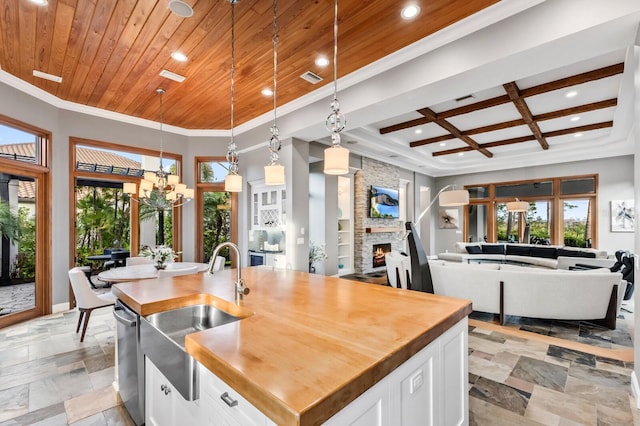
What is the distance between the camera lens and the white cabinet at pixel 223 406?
93 centimetres

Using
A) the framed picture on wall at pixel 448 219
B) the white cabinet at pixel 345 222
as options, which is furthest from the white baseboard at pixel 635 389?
the framed picture on wall at pixel 448 219

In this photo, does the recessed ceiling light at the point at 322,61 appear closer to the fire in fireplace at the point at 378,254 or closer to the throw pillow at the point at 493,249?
the fire in fireplace at the point at 378,254

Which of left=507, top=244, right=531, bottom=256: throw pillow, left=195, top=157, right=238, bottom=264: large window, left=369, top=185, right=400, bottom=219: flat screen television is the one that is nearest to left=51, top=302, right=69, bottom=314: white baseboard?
left=195, top=157, right=238, bottom=264: large window

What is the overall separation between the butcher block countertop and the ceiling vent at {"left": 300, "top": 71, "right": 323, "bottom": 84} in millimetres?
2741

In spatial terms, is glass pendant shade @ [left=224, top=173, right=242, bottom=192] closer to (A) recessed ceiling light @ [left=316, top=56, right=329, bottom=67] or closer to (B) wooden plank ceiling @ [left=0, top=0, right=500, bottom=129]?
(B) wooden plank ceiling @ [left=0, top=0, right=500, bottom=129]

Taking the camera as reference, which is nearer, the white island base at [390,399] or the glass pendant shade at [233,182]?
the white island base at [390,399]

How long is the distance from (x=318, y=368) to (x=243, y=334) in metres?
0.42

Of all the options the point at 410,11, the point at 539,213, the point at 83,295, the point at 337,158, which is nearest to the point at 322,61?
the point at 410,11

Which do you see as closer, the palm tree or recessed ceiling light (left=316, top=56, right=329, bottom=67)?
recessed ceiling light (left=316, top=56, right=329, bottom=67)

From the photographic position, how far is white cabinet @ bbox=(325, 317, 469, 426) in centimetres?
99

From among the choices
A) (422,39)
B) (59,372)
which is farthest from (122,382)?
(422,39)

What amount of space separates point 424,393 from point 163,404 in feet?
4.39

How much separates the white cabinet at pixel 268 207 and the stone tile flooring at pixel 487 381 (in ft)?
9.46

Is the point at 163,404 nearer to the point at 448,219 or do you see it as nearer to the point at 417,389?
A: the point at 417,389
